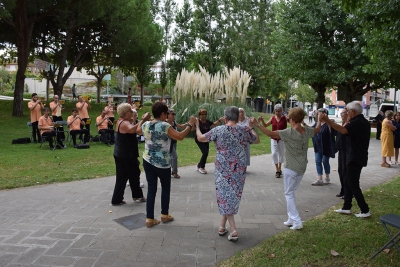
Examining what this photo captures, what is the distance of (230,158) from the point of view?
4.25 meters

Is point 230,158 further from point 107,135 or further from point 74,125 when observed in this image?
point 107,135

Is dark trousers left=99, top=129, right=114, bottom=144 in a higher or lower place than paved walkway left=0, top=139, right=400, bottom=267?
higher

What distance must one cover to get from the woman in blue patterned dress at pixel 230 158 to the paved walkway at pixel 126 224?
55cm

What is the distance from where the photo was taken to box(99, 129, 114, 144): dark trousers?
12727 mm

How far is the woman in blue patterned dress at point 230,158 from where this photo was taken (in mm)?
4242

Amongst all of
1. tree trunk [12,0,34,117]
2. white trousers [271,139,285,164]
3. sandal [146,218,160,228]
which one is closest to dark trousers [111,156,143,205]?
sandal [146,218,160,228]

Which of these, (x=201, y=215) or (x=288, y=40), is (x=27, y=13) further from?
(x=201, y=215)

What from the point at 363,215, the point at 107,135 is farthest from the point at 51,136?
the point at 363,215

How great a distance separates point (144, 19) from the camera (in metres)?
24.1

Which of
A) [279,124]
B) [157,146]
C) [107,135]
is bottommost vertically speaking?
[107,135]

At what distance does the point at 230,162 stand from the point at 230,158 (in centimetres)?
5

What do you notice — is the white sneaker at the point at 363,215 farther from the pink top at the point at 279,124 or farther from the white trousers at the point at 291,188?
the pink top at the point at 279,124

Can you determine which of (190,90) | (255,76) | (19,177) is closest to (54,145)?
(19,177)

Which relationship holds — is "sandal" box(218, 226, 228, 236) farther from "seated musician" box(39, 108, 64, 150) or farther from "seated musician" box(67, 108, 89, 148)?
"seated musician" box(67, 108, 89, 148)
